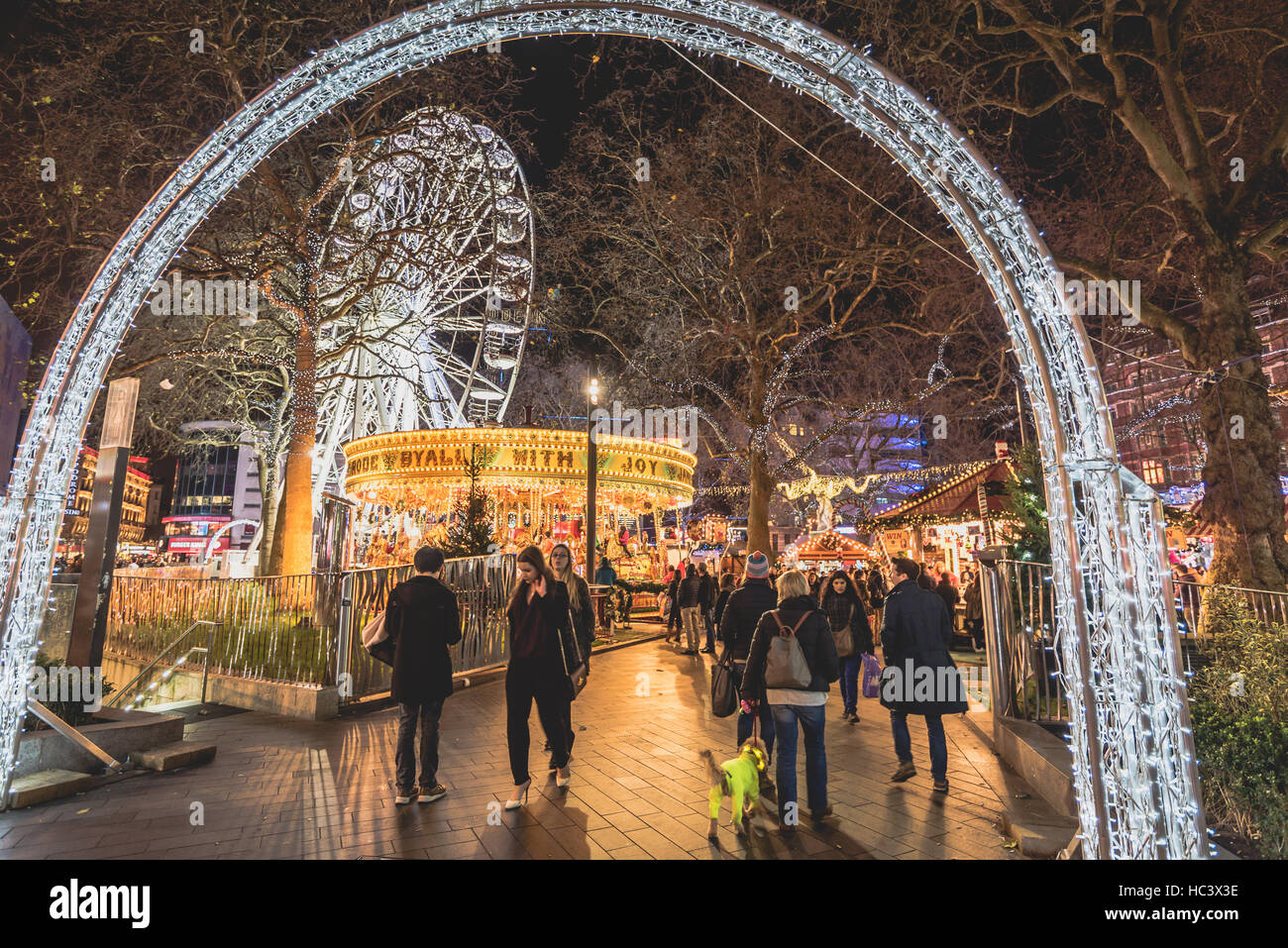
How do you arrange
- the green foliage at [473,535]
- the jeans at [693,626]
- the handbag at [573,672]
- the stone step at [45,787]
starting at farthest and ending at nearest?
1. the jeans at [693,626]
2. the green foliage at [473,535]
3. the handbag at [573,672]
4. the stone step at [45,787]

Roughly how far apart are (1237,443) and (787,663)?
27.2 feet

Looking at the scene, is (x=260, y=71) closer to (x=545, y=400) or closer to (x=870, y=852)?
(x=870, y=852)

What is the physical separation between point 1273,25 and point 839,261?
7962 millimetres

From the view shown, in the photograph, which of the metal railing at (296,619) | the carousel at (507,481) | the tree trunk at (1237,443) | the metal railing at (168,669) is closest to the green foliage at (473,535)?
the carousel at (507,481)

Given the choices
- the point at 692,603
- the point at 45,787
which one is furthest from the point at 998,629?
the point at 45,787

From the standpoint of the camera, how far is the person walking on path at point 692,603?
12.7 meters

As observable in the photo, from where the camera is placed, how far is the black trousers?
4.68 m

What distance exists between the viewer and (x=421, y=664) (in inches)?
189

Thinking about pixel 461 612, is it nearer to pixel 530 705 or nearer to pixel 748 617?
pixel 530 705

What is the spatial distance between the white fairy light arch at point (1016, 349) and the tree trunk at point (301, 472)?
25.3 feet

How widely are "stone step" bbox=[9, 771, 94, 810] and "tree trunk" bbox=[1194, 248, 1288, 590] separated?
1245 centimetres

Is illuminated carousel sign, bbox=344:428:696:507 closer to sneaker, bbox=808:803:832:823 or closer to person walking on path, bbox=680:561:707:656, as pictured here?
person walking on path, bbox=680:561:707:656

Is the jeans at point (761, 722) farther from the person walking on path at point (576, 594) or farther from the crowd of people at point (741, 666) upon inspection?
the person walking on path at point (576, 594)
